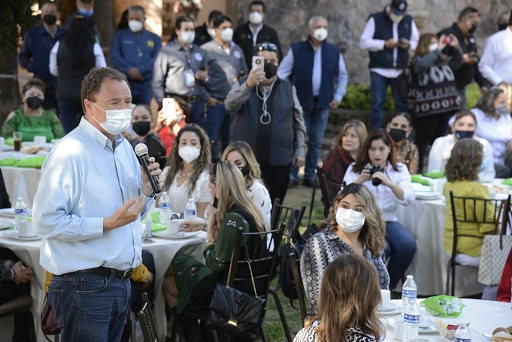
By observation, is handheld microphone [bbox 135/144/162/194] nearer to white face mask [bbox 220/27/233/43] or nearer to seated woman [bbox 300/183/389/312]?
seated woman [bbox 300/183/389/312]

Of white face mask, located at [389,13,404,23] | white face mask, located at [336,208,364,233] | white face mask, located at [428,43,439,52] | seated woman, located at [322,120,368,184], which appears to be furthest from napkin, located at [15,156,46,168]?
white face mask, located at [389,13,404,23]

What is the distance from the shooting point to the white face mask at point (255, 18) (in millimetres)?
12266

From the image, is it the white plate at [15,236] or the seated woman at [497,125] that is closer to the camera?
the white plate at [15,236]

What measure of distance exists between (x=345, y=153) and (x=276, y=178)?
2.61 ft

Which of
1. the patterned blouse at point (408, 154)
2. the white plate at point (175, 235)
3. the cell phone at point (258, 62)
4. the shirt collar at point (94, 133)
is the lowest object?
the white plate at point (175, 235)

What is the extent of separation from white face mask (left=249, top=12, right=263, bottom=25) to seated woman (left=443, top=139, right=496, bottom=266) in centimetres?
536

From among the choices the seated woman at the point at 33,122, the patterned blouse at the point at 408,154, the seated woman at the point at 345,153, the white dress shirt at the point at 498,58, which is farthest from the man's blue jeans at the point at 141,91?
the white dress shirt at the point at 498,58

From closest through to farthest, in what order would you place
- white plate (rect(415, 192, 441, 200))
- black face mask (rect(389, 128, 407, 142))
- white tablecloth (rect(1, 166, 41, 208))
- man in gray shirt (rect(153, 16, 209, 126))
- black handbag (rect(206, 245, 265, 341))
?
black handbag (rect(206, 245, 265, 341)) → white plate (rect(415, 192, 441, 200)) → white tablecloth (rect(1, 166, 41, 208)) → black face mask (rect(389, 128, 407, 142)) → man in gray shirt (rect(153, 16, 209, 126))

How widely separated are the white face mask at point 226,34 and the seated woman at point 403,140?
3.13m

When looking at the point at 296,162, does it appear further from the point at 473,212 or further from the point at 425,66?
the point at 425,66

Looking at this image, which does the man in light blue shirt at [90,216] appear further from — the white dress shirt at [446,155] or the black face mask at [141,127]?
the white dress shirt at [446,155]

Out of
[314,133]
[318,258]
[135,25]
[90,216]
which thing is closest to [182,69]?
[135,25]

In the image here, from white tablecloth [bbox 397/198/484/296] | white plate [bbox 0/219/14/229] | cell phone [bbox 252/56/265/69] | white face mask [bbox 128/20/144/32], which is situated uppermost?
white face mask [bbox 128/20/144/32]

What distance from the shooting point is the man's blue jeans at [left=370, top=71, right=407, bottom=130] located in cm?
1241
